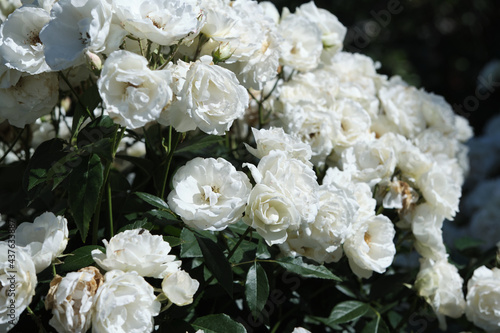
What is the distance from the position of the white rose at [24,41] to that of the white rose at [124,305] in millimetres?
320

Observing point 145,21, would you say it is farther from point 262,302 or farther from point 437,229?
point 437,229

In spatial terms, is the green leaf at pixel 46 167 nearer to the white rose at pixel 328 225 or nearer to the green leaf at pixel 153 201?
the green leaf at pixel 153 201

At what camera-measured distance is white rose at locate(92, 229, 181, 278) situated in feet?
2.39

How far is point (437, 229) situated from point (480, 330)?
27cm

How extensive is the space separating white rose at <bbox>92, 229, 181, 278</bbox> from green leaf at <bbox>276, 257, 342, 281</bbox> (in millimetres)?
245

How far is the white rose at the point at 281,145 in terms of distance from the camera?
88 centimetres

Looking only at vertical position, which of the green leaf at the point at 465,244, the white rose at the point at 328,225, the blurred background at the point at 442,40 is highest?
the white rose at the point at 328,225

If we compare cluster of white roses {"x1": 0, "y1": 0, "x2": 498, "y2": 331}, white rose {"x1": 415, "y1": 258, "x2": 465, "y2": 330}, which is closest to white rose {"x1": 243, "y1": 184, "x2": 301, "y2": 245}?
cluster of white roses {"x1": 0, "y1": 0, "x2": 498, "y2": 331}

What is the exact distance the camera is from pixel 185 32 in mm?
759

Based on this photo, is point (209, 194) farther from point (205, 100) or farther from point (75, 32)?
point (75, 32)

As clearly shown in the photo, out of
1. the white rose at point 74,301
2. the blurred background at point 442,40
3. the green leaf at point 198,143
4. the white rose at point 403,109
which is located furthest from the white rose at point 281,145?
the blurred background at point 442,40

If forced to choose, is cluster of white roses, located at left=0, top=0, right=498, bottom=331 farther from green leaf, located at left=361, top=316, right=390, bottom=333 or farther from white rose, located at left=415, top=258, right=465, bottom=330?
green leaf, located at left=361, top=316, right=390, bottom=333

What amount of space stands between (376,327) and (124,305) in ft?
1.77

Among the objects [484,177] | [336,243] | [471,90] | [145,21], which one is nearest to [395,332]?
[336,243]
